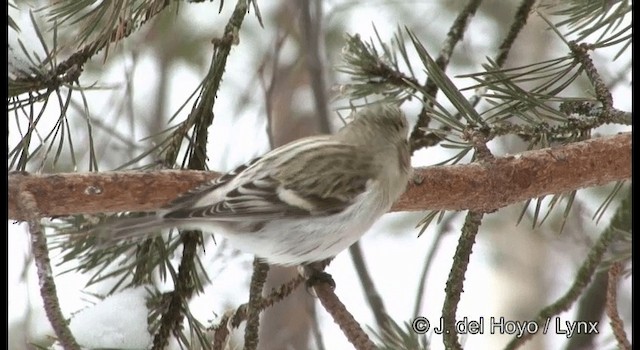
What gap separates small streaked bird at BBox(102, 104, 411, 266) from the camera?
1.18 meters

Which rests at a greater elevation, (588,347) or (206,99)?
(206,99)

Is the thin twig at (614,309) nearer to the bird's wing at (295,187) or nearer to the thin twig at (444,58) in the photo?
the bird's wing at (295,187)

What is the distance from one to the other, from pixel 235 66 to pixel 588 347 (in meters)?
1.69

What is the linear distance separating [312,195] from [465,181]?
0.76 feet

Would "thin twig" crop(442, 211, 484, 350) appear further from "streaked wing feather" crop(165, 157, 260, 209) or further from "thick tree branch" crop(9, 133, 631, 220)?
"streaked wing feather" crop(165, 157, 260, 209)

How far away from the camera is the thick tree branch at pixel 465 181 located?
0.99m

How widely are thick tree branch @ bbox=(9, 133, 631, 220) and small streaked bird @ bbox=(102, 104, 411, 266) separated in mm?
87

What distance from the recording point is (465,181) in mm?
1099

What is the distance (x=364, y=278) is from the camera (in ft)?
5.87

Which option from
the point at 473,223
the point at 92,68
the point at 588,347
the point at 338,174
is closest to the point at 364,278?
the point at 588,347

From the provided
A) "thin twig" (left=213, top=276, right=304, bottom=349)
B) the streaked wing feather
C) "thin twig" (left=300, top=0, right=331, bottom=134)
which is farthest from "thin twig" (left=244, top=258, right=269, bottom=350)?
"thin twig" (left=300, top=0, right=331, bottom=134)

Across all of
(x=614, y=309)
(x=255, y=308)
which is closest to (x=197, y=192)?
(x=255, y=308)
